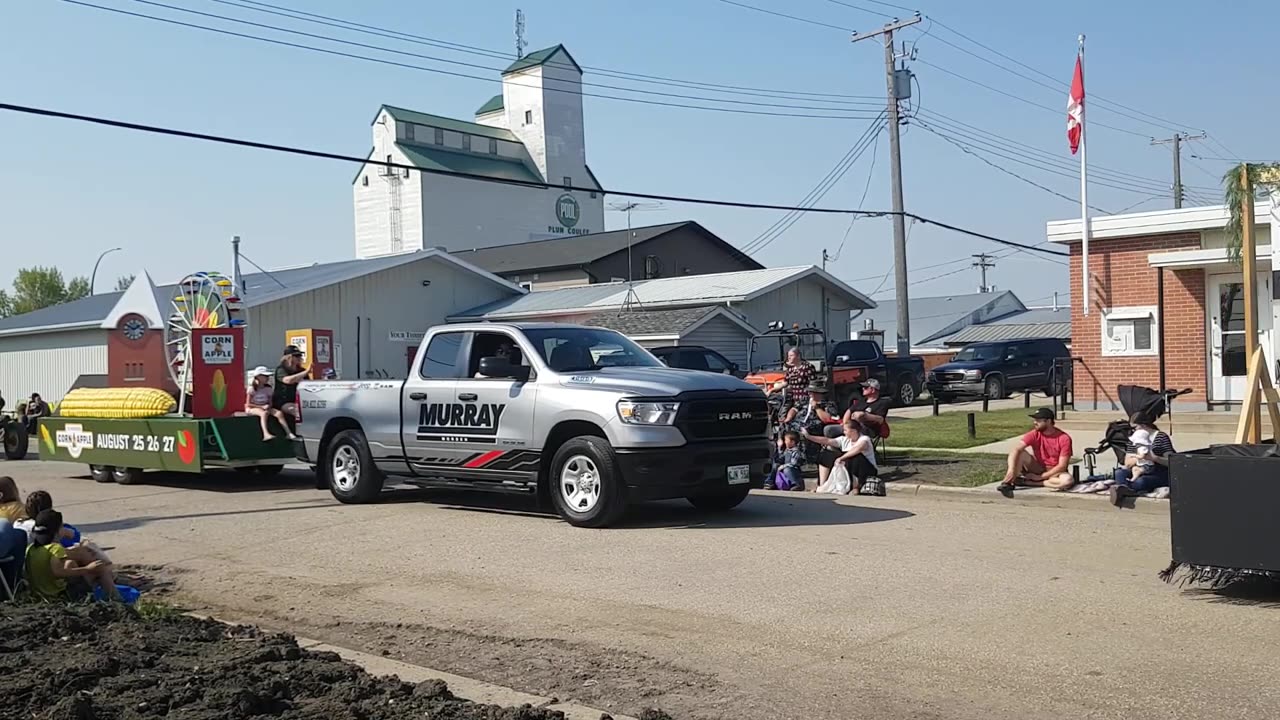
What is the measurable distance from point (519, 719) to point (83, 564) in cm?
435

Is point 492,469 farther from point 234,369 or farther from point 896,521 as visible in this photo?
point 234,369

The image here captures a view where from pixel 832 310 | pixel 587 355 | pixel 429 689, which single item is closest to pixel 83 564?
pixel 429 689

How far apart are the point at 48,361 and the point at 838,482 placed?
33.6 meters

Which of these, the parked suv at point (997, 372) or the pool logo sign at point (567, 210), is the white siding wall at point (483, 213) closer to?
the pool logo sign at point (567, 210)

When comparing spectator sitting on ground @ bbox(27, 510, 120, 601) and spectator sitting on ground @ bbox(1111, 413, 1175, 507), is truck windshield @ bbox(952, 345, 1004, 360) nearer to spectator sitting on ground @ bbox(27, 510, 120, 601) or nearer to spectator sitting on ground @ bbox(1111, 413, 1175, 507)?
spectator sitting on ground @ bbox(1111, 413, 1175, 507)

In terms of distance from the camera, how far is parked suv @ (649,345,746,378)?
2375cm

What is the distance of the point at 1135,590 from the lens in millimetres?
7887

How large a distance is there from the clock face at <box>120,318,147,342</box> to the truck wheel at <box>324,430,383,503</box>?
5.78 meters

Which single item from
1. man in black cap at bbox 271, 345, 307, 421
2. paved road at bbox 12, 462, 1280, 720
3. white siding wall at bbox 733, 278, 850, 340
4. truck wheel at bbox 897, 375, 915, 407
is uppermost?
white siding wall at bbox 733, 278, 850, 340

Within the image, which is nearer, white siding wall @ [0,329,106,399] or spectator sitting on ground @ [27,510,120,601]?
spectator sitting on ground @ [27,510,120,601]

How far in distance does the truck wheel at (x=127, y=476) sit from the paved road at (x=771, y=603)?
14.0 feet

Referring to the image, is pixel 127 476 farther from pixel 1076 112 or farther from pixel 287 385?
pixel 1076 112

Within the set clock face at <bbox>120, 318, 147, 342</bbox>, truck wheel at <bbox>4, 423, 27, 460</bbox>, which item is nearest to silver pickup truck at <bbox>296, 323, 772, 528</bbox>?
clock face at <bbox>120, 318, 147, 342</bbox>

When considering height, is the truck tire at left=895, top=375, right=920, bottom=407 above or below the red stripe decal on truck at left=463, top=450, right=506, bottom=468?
above
